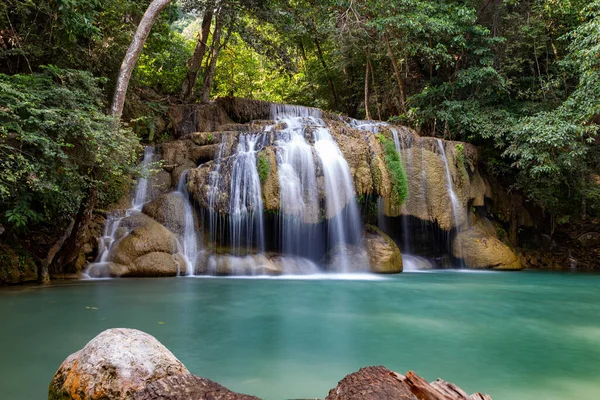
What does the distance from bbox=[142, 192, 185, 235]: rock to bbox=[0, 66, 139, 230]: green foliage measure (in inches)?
99.6

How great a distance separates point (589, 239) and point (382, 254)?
940 centimetres

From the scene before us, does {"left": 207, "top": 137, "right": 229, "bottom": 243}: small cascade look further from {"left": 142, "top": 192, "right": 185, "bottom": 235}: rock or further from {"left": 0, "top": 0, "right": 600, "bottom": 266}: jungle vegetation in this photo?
{"left": 0, "top": 0, "right": 600, "bottom": 266}: jungle vegetation

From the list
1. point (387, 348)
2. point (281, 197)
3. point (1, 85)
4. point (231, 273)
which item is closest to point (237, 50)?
point (281, 197)

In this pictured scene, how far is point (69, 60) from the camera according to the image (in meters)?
8.99

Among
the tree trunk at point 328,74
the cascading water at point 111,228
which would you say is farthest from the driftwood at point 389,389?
the tree trunk at point 328,74

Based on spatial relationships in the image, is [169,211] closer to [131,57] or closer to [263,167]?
[263,167]

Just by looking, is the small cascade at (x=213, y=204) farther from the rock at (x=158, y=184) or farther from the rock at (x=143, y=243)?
the rock at (x=158, y=184)

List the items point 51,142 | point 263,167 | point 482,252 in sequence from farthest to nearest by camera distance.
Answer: point 482,252
point 263,167
point 51,142

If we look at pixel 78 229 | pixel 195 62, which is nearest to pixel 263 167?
pixel 78 229

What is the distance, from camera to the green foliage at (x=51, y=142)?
6.27 m

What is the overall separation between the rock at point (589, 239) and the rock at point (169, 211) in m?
14.5

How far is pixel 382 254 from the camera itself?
→ 1168 cm

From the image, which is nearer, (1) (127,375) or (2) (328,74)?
(1) (127,375)

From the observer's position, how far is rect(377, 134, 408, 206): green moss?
12.6 m
